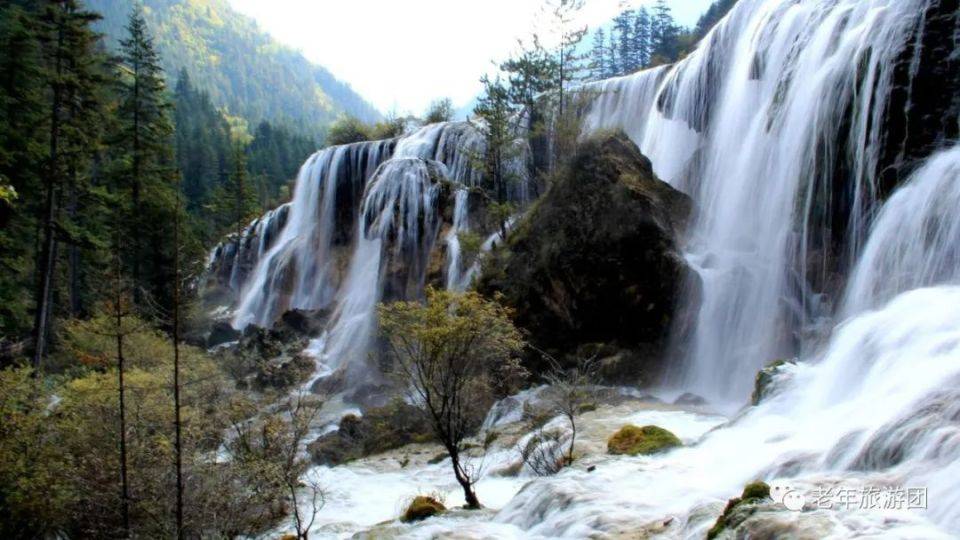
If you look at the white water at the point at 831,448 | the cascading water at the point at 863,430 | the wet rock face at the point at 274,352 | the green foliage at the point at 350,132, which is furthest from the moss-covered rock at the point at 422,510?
the green foliage at the point at 350,132

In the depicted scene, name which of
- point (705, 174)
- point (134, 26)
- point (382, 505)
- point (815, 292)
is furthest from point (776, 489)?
point (134, 26)

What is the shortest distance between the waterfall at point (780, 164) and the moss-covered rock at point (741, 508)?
9.84 meters

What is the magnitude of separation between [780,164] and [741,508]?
13.6 metres

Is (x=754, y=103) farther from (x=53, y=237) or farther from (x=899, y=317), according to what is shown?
(x=53, y=237)

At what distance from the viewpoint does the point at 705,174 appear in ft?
71.6

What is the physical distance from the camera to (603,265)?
1964 centimetres

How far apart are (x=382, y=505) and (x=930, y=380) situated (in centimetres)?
1051

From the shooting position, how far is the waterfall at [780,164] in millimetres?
14680

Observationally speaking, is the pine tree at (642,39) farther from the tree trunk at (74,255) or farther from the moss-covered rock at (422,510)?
the moss-covered rock at (422,510)

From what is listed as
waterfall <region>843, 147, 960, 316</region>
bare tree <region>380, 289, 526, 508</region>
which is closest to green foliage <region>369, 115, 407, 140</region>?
bare tree <region>380, 289, 526, 508</region>

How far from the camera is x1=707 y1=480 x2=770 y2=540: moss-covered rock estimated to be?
642 cm

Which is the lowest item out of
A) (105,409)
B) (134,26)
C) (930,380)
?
(105,409)

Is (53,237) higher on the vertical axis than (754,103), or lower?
lower

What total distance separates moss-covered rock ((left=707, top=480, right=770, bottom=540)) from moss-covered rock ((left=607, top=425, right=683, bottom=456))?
4756mm
